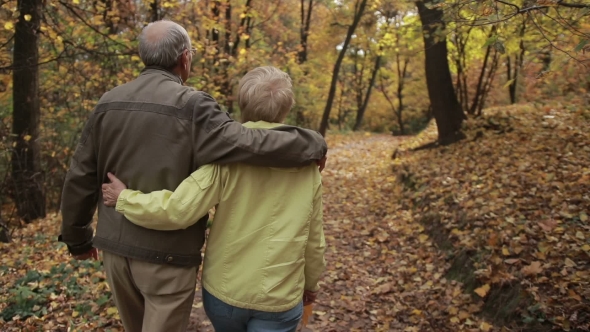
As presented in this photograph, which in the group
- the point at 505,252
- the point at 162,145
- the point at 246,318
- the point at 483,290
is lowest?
the point at 483,290

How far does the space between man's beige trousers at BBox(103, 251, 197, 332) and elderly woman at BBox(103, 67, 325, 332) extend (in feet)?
0.48

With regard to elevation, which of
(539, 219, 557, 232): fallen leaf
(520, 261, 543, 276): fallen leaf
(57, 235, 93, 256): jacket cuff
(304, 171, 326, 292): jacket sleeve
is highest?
(304, 171, 326, 292): jacket sleeve

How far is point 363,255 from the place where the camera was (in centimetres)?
629

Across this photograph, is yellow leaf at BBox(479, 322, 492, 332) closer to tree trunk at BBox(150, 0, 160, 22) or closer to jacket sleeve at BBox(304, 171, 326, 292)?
jacket sleeve at BBox(304, 171, 326, 292)

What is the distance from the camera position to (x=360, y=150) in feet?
54.2

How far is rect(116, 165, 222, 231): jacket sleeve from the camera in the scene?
78.0 inches

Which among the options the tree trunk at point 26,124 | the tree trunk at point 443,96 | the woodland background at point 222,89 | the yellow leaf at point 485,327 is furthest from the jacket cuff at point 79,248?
the tree trunk at point 443,96

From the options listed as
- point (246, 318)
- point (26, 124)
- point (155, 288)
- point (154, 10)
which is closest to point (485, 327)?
point (246, 318)

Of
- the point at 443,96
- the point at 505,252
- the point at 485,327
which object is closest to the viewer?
the point at 485,327

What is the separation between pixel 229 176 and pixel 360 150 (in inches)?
580

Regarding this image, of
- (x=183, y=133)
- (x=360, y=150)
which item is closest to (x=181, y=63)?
(x=183, y=133)

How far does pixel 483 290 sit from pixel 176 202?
3.39 meters

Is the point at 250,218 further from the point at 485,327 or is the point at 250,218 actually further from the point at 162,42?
the point at 485,327

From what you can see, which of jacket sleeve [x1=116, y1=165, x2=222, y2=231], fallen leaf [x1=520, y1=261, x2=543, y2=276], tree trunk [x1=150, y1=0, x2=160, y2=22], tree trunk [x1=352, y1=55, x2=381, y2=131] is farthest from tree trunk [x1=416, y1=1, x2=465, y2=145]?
tree trunk [x1=352, y1=55, x2=381, y2=131]
